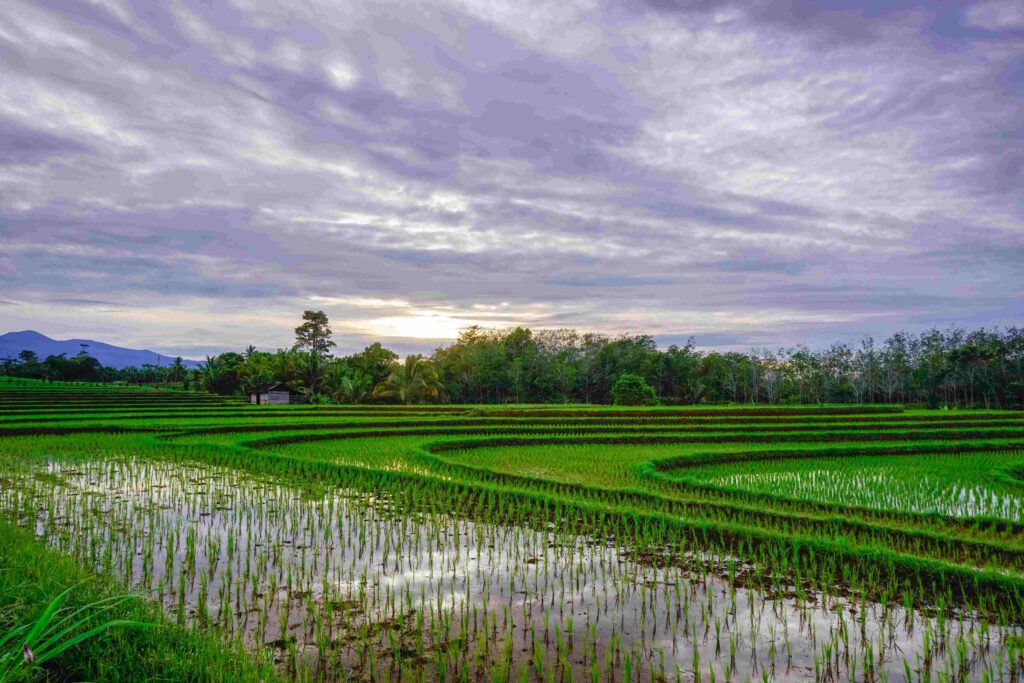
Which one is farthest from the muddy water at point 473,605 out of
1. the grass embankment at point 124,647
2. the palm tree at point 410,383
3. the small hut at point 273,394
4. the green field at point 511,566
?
the small hut at point 273,394

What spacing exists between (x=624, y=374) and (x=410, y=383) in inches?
589

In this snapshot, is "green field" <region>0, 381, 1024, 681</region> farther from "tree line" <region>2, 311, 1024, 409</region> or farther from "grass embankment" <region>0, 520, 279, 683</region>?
"tree line" <region>2, 311, 1024, 409</region>

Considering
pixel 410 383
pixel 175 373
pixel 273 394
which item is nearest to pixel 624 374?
pixel 410 383

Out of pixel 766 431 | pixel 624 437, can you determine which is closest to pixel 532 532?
pixel 624 437

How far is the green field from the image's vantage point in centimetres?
423

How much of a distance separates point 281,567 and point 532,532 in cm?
308

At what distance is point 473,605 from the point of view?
533 centimetres

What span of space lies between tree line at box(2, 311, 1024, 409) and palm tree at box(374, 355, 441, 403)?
8 cm

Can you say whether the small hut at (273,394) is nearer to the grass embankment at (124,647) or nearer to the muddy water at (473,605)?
the muddy water at (473,605)

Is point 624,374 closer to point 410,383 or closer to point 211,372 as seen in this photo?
point 410,383

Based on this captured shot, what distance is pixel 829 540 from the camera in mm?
6918

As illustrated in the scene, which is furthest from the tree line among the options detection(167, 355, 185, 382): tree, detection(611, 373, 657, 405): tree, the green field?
the green field

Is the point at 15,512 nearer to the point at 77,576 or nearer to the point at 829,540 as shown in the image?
the point at 77,576

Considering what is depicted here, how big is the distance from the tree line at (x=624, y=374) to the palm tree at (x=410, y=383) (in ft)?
0.26
